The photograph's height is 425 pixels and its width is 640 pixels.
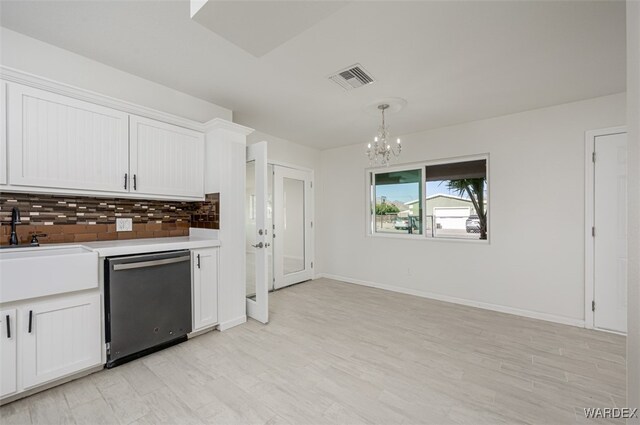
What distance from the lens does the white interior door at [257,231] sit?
3.14 m

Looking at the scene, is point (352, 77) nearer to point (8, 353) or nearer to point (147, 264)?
point (147, 264)

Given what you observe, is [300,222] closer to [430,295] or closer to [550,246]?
[430,295]

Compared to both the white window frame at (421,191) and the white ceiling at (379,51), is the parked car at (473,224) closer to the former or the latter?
the white window frame at (421,191)

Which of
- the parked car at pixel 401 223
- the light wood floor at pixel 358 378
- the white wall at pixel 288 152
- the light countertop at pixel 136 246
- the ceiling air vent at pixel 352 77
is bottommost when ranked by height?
the light wood floor at pixel 358 378

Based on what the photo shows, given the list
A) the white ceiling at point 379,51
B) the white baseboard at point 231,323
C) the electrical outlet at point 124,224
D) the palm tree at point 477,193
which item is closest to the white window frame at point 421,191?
the palm tree at point 477,193

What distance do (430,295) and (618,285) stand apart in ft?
6.68

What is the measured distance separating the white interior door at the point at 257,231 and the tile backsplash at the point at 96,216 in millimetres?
426

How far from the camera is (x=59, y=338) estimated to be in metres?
1.93

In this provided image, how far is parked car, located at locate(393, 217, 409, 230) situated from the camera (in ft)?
14.9

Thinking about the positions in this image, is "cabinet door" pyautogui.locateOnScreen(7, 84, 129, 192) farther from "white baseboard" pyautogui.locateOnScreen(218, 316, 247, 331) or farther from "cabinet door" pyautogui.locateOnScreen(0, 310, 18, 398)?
"white baseboard" pyautogui.locateOnScreen(218, 316, 247, 331)

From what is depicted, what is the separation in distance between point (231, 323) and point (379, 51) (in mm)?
3074

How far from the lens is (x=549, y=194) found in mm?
3299

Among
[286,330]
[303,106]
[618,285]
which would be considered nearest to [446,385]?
[286,330]

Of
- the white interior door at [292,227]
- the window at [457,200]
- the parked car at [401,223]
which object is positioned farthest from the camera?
the white interior door at [292,227]
